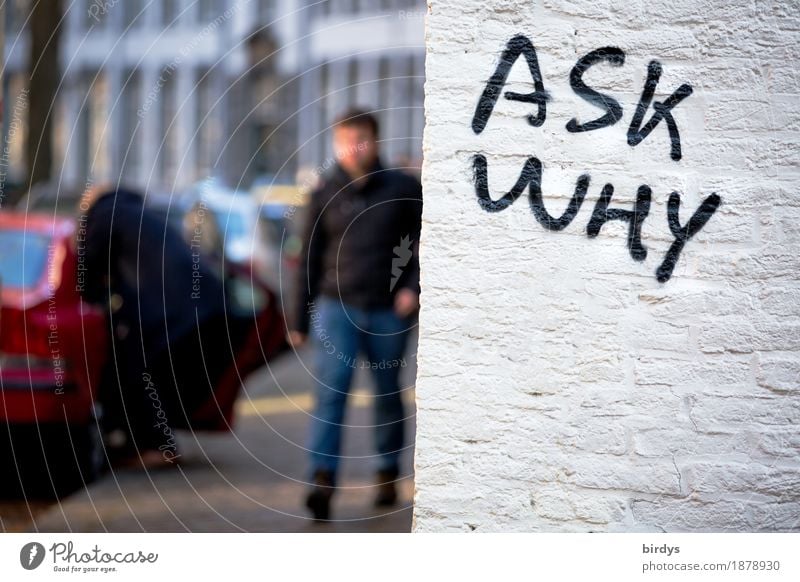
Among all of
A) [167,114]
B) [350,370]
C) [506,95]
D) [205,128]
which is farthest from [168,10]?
[506,95]

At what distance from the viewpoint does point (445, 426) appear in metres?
4.36

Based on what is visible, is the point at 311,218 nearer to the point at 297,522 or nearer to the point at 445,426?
the point at 297,522

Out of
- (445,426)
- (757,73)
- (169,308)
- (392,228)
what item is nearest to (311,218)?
(392,228)

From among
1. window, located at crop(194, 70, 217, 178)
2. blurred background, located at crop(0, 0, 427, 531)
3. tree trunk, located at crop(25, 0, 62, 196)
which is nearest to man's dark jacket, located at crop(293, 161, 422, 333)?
blurred background, located at crop(0, 0, 427, 531)

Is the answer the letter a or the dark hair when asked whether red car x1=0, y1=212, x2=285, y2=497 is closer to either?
the dark hair

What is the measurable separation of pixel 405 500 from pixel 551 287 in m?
2.98

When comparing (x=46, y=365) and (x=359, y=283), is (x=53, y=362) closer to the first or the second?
(x=46, y=365)

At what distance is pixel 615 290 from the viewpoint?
4.31 m

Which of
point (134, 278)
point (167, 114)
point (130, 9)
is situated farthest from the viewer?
point (130, 9)

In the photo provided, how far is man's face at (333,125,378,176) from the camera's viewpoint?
664 cm

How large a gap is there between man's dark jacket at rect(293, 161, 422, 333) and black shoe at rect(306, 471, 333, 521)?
3.12ft

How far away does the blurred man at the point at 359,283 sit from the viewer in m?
6.61

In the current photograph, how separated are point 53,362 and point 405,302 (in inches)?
81.4
